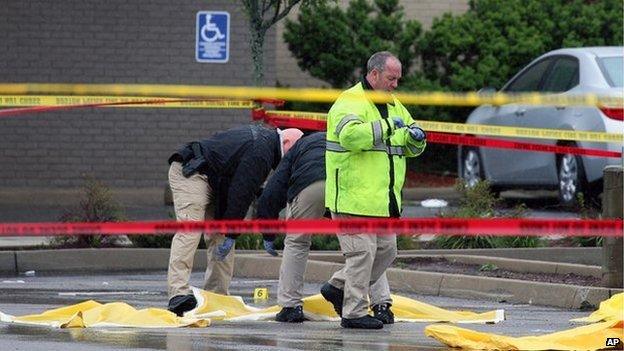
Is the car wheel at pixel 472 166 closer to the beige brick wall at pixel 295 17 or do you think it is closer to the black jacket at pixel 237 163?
the beige brick wall at pixel 295 17

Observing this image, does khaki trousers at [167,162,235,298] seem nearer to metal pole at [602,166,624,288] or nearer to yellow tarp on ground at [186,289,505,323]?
yellow tarp on ground at [186,289,505,323]

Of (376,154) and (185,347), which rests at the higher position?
(376,154)

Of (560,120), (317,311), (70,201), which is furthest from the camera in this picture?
(70,201)

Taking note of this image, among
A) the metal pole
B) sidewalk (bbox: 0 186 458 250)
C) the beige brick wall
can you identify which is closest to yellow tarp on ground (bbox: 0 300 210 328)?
the metal pole

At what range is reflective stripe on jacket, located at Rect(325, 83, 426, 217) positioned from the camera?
9.73 meters

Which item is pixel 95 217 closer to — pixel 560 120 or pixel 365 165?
Result: pixel 560 120

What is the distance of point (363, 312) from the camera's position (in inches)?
393

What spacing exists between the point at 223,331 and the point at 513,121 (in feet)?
27.8

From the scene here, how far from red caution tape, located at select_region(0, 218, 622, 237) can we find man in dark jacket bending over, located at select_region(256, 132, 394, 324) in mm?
1823

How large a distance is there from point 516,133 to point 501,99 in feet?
22.7

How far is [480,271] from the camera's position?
42.8ft

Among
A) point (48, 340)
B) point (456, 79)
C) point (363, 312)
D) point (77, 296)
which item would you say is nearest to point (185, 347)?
point (48, 340)

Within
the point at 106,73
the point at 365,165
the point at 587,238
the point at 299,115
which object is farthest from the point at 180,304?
the point at 106,73

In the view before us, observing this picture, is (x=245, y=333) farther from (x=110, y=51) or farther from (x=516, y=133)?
(x=110, y=51)
